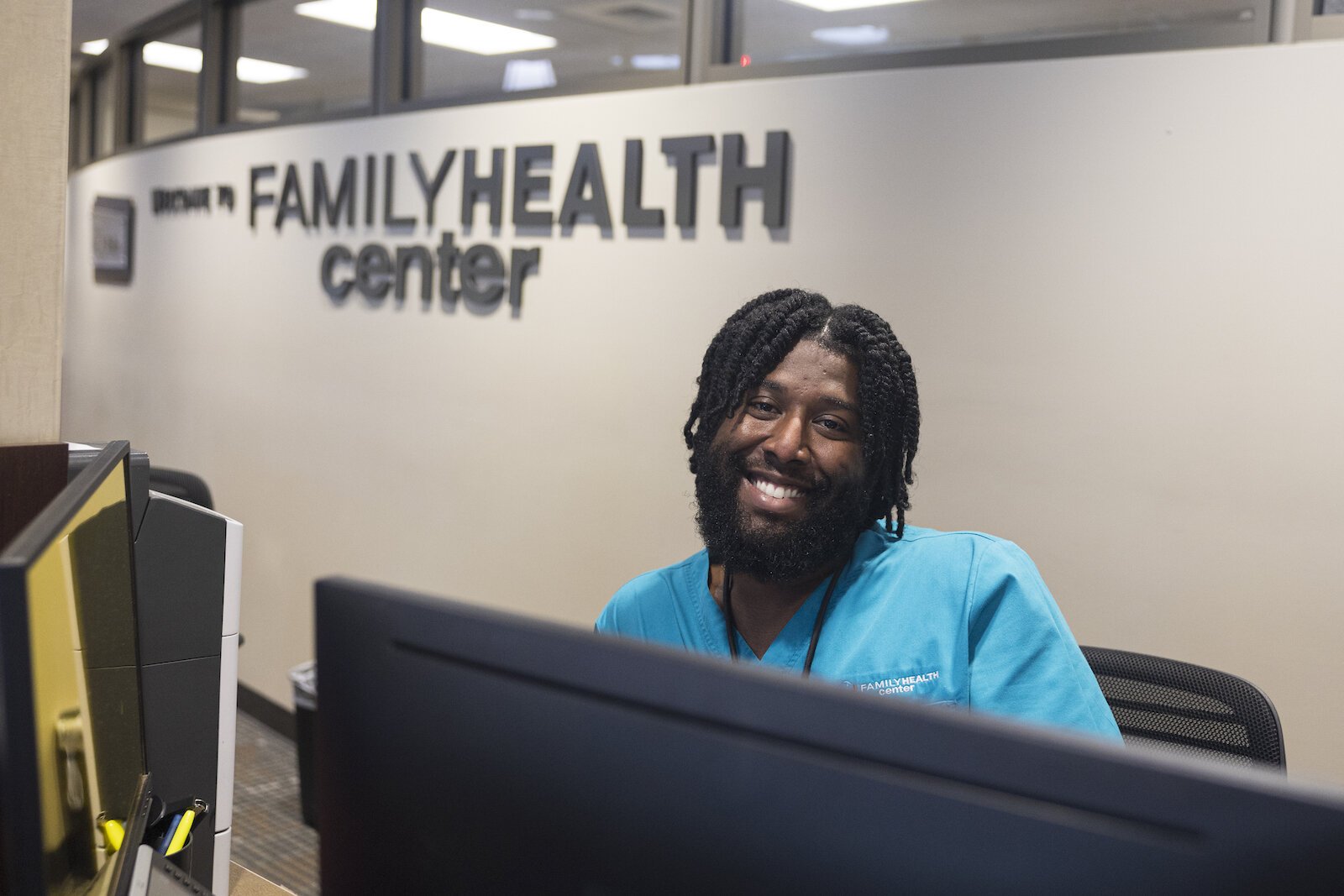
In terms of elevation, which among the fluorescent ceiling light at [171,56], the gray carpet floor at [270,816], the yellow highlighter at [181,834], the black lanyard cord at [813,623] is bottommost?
the gray carpet floor at [270,816]

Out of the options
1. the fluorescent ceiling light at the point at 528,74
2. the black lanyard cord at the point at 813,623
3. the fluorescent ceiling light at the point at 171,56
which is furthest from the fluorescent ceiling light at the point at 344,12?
the black lanyard cord at the point at 813,623

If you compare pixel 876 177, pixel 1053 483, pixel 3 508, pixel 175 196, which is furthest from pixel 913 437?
pixel 175 196

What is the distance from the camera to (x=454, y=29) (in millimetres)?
3502

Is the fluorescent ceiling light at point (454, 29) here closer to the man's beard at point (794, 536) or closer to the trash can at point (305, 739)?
the trash can at point (305, 739)

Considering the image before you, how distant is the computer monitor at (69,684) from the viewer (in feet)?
2.28

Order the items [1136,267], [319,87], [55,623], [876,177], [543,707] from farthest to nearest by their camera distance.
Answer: [319,87], [876,177], [1136,267], [55,623], [543,707]

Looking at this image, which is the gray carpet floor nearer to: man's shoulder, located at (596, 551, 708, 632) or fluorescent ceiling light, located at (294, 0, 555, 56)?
man's shoulder, located at (596, 551, 708, 632)

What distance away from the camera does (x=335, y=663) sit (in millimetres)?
722

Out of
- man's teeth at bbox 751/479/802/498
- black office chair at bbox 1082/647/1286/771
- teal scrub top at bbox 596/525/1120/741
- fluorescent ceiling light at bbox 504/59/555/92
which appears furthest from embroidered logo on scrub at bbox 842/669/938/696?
fluorescent ceiling light at bbox 504/59/555/92

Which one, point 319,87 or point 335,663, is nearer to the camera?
point 335,663

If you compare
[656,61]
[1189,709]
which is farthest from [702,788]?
[656,61]

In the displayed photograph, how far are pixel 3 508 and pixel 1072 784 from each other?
107 cm

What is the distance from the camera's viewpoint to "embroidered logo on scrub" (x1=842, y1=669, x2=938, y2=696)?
140 centimetres

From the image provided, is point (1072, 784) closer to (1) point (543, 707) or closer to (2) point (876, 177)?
(1) point (543, 707)
